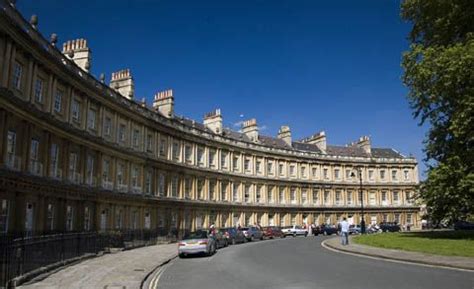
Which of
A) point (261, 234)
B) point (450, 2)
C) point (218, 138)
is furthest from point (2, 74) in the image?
point (218, 138)

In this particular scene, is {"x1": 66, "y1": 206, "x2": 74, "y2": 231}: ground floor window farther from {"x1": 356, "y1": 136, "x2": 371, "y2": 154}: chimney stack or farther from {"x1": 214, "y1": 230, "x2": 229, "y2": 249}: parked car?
{"x1": 356, "y1": 136, "x2": 371, "y2": 154}: chimney stack

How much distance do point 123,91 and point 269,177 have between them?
1185 inches

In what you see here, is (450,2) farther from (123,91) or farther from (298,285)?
(123,91)

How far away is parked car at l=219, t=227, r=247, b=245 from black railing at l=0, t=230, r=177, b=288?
915 centimetres

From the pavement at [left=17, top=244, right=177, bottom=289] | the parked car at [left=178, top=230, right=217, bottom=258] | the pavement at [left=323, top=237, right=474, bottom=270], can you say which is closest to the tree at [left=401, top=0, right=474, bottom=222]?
the pavement at [left=323, top=237, right=474, bottom=270]

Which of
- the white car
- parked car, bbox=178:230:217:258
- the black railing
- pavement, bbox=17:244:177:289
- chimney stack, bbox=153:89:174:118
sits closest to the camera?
the black railing

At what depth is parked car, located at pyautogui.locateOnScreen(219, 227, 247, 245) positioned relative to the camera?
133 ft

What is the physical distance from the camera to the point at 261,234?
5084cm

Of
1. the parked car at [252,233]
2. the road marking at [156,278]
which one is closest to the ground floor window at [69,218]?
the road marking at [156,278]

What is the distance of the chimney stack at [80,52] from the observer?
38.8 m

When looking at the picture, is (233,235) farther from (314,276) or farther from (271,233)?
(314,276)

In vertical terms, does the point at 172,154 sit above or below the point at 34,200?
above

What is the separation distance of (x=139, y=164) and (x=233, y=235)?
11.5 metres

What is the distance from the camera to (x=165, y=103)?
180 ft
